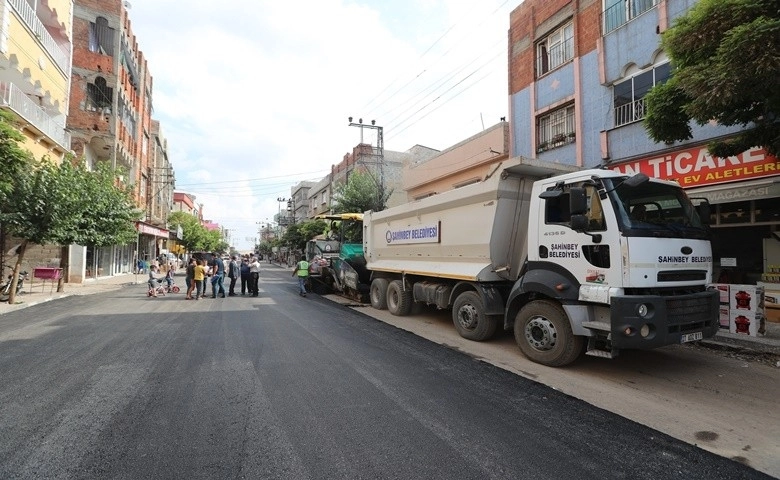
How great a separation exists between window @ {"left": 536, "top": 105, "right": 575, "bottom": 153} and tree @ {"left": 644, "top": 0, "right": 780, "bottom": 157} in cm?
709

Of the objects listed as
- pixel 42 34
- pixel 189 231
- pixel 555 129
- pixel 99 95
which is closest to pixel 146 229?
pixel 99 95

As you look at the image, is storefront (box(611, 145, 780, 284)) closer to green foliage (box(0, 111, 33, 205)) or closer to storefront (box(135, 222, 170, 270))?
green foliage (box(0, 111, 33, 205))

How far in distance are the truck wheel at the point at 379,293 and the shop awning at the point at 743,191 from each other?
757 centimetres

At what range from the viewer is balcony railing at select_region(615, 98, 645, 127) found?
11.5m

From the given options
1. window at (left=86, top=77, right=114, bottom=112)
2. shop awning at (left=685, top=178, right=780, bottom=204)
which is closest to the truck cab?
shop awning at (left=685, top=178, right=780, bottom=204)

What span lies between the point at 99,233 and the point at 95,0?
1738 cm

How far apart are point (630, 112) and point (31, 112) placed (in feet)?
71.0

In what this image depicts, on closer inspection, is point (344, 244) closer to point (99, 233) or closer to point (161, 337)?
point (161, 337)

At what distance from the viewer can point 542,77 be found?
1493 centimetres

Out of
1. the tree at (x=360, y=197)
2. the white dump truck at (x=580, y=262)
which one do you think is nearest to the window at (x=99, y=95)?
the tree at (x=360, y=197)

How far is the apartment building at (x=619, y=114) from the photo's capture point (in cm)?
927

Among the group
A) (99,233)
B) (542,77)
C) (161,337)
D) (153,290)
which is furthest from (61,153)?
(542,77)

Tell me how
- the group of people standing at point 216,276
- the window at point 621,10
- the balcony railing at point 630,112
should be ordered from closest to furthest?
the balcony railing at point 630,112 → the window at point 621,10 → the group of people standing at point 216,276

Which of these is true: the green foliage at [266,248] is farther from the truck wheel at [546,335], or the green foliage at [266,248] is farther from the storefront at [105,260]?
the truck wheel at [546,335]
